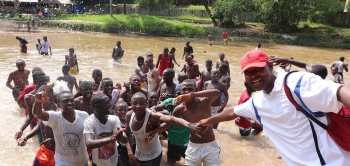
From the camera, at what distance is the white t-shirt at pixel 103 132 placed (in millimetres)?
3559

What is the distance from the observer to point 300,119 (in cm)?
209

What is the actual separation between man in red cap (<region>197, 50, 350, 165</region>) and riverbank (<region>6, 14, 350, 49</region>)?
28.5m

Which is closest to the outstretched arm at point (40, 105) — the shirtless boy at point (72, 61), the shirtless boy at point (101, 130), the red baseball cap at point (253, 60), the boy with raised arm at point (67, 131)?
the boy with raised arm at point (67, 131)

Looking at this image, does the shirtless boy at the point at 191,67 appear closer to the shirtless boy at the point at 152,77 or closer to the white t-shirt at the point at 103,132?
the shirtless boy at the point at 152,77

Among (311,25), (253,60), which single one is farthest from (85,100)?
(311,25)

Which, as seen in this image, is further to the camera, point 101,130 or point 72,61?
point 72,61

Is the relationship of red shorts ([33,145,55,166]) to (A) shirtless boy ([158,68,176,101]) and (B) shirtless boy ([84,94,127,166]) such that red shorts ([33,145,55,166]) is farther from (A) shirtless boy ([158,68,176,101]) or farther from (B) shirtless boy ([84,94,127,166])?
(A) shirtless boy ([158,68,176,101])

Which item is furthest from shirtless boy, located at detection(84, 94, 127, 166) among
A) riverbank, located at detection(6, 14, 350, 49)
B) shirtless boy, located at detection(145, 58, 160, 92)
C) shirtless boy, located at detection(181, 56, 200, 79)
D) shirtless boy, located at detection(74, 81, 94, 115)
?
riverbank, located at detection(6, 14, 350, 49)

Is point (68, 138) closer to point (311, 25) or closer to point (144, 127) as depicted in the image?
point (144, 127)

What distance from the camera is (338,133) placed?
200 cm

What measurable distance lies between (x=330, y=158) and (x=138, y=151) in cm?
260

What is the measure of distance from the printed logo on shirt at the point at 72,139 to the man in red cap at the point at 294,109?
2140 millimetres

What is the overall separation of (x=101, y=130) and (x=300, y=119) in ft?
7.57

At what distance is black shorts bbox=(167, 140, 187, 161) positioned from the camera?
4.89 m
